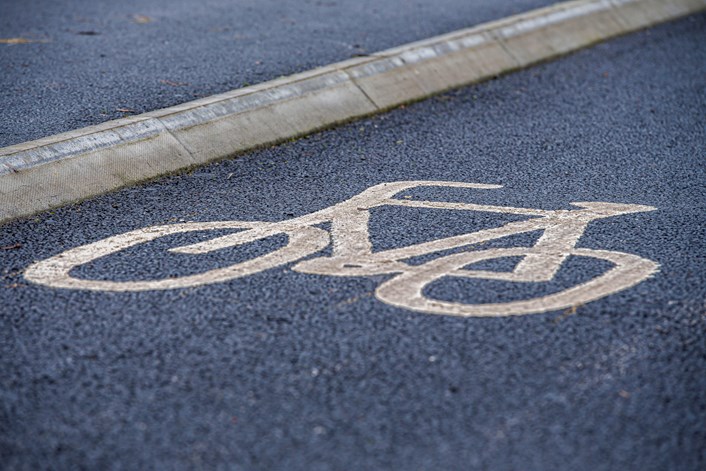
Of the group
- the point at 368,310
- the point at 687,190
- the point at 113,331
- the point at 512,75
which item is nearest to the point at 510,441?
the point at 368,310

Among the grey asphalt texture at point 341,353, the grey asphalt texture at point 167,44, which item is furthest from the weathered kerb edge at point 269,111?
the grey asphalt texture at point 167,44

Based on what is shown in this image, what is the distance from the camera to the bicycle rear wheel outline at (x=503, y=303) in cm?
357

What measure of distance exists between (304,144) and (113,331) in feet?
9.21

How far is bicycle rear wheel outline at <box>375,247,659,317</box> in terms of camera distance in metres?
3.57

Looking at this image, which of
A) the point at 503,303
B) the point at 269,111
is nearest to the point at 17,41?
the point at 269,111

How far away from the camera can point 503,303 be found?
3.62m

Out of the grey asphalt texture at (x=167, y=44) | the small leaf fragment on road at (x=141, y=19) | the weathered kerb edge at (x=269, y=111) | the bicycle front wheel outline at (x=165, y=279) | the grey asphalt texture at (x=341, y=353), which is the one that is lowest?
the grey asphalt texture at (x=341, y=353)

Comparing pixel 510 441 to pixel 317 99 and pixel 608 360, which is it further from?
pixel 317 99

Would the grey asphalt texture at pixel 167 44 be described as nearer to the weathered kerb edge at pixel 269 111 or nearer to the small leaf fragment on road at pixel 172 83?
the small leaf fragment on road at pixel 172 83

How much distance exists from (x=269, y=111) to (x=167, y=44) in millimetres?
2145

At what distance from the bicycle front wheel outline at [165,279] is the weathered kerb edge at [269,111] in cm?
63

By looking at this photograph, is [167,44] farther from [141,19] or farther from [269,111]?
[269,111]

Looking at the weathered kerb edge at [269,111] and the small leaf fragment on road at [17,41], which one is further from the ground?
the small leaf fragment on road at [17,41]

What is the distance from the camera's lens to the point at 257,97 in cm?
627
